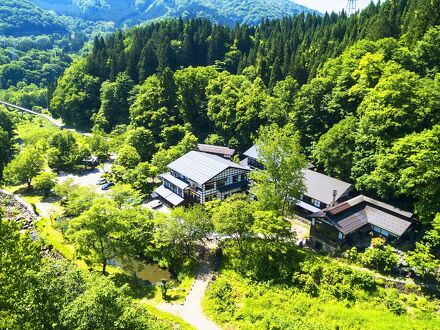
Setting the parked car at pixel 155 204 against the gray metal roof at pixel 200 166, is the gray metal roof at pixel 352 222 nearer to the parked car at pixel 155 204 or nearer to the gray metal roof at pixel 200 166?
the gray metal roof at pixel 200 166

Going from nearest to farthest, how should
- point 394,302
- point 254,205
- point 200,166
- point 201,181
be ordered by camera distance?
point 394,302, point 254,205, point 201,181, point 200,166

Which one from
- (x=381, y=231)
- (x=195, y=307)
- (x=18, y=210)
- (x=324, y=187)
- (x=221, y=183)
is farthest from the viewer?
(x=18, y=210)

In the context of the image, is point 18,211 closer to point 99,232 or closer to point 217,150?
point 99,232

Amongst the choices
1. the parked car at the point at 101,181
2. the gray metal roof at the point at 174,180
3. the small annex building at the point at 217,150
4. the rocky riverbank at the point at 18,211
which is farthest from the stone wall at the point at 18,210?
the small annex building at the point at 217,150

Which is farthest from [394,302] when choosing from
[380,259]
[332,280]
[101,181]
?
[101,181]

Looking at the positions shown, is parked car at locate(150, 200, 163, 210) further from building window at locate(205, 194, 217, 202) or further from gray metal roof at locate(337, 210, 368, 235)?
gray metal roof at locate(337, 210, 368, 235)


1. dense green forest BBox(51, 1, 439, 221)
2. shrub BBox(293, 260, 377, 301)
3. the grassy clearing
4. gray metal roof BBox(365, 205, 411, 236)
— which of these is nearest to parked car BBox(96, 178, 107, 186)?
dense green forest BBox(51, 1, 439, 221)

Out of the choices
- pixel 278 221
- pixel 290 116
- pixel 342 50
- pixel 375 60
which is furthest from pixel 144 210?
pixel 342 50
